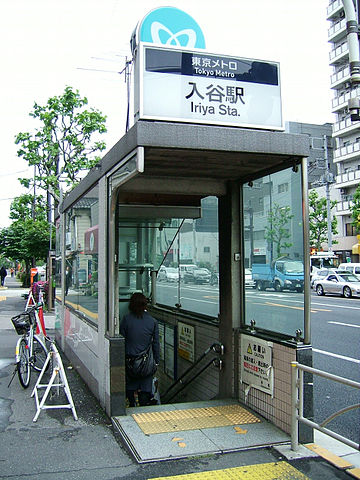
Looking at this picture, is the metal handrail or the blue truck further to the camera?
the metal handrail

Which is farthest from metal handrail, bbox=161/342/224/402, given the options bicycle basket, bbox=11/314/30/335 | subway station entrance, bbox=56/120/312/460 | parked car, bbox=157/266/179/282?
bicycle basket, bbox=11/314/30/335

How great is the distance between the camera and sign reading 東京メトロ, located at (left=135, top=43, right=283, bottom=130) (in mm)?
4535

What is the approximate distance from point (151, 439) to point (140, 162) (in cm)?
258

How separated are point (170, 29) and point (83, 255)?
3688 mm

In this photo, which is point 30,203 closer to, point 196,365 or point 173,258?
point 173,258

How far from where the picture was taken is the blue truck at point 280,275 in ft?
15.2

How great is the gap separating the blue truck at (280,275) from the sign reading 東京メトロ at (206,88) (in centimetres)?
140

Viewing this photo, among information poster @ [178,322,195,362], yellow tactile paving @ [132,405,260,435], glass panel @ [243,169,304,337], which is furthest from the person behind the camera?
information poster @ [178,322,195,362]

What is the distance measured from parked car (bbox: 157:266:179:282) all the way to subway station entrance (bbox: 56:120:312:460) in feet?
0.14

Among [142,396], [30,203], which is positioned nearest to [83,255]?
[142,396]

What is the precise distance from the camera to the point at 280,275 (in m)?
4.96

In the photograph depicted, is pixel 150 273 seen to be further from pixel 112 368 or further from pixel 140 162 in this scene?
pixel 140 162

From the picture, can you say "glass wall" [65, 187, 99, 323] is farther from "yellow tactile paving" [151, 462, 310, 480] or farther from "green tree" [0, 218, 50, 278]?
"green tree" [0, 218, 50, 278]

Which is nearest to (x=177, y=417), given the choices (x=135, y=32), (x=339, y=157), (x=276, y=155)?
(x=276, y=155)
